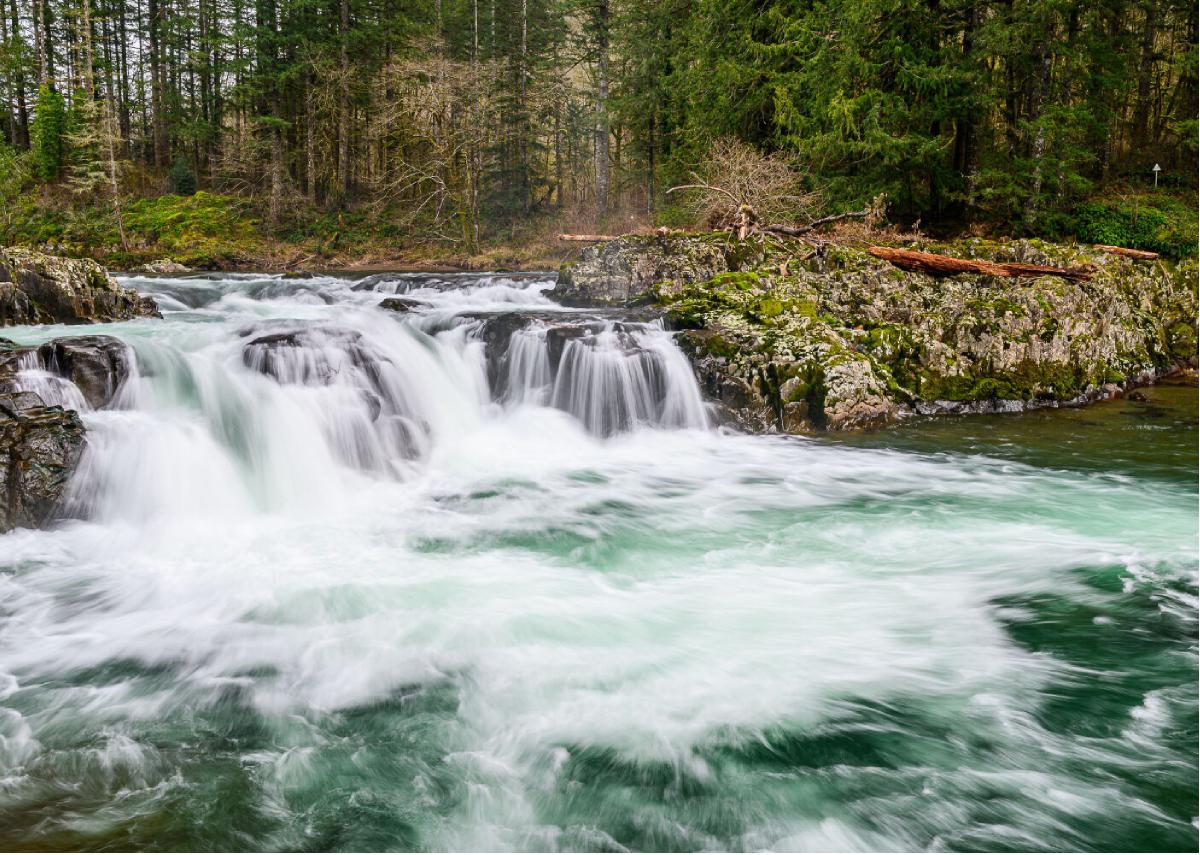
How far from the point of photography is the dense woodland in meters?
15.7

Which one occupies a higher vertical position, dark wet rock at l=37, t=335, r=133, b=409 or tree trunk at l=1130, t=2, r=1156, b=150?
tree trunk at l=1130, t=2, r=1156, b=150

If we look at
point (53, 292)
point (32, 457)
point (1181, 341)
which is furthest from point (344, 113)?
point (1181, 341)

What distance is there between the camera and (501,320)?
35.9 feet

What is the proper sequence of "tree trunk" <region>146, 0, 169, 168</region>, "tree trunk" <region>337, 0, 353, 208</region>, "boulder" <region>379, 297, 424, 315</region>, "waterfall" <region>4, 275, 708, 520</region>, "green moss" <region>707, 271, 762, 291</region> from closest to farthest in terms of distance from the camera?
"waterfall" <region>4, 275, 708, 520</region>, "green moss" <region>707, 271, 762, 291</region>, "boulder" <region>379, 297, 424, 315</region>, "tree trunk" <region>337, 0, 353, 208</region>, "tree trunk" <region>146, 0, 169, 168</region>

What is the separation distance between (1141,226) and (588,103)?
23396mm

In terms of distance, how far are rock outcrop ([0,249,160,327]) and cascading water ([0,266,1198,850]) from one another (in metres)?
3.57

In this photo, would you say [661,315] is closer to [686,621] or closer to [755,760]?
[686,621]

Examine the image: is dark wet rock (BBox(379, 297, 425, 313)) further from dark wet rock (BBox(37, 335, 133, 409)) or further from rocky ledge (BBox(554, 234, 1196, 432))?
dark wet rock (BBox(37, 335, 133, 409))

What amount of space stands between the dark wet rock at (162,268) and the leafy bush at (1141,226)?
23570 millimetres

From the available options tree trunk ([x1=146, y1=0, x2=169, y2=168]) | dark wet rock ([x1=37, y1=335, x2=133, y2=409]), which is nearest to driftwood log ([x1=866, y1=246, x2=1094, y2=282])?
dark wet rock ([x1=37, y1=335, x2=133, y2=409])

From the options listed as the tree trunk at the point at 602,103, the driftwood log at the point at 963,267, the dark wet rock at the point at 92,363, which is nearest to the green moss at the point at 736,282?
the driftwood log at the point at 963,267

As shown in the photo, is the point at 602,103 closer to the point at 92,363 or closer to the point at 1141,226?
the point at 1141,226

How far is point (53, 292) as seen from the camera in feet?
37.2

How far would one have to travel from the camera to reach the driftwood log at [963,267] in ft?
39.1
